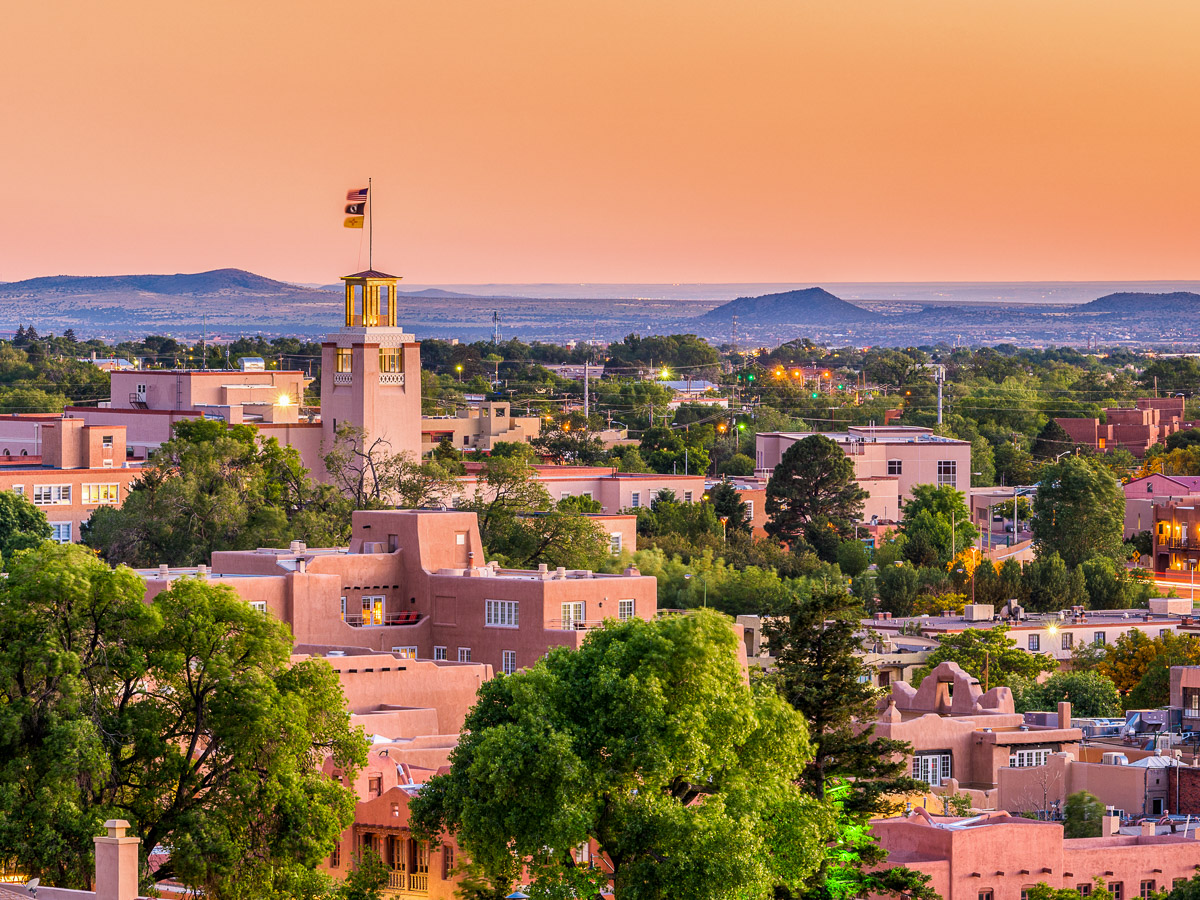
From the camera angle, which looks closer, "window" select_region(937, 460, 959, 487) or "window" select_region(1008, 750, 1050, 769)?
"window" select_region(1008, 750, 1050, 769)

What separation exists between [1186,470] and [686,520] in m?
51.0

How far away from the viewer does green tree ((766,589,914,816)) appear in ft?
140

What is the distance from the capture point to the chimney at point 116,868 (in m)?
28.8

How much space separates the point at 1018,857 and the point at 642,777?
1065 centimetres

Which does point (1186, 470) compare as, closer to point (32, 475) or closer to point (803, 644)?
point (32, 475)

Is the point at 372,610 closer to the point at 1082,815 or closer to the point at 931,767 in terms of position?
the point at 931,767

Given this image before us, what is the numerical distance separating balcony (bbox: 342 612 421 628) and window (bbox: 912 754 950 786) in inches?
491

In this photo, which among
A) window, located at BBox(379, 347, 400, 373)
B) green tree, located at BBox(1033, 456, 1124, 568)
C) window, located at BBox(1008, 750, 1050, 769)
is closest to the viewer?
window, located at BBox(1008, 750, 1050, 769)

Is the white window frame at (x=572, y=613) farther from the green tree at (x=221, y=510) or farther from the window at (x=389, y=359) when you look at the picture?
the window at (x=389, y=359)

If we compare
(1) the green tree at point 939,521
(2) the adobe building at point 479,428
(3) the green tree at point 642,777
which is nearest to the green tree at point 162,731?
(3) the green tree at point 642,777

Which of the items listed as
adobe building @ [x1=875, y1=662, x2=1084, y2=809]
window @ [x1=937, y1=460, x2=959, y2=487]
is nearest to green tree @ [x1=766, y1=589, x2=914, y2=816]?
adobe building @ [x1=875, y1=662, x2=1084, y2=809]

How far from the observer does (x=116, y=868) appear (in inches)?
1139

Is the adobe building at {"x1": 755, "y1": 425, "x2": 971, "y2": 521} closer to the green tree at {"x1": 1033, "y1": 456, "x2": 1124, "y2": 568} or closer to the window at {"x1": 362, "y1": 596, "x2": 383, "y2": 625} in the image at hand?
the green tree at {"x1": 1033, "y1": 456, "x2": 1124, "y2": 568}

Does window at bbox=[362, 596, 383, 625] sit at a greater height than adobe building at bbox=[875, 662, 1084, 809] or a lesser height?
greater
